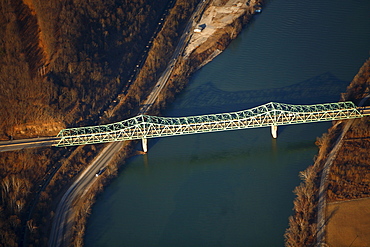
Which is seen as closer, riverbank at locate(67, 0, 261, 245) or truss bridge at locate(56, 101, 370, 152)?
riverbank at locate(67, 0, 261, 245)

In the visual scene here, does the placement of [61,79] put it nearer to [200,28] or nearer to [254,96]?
[254,96]

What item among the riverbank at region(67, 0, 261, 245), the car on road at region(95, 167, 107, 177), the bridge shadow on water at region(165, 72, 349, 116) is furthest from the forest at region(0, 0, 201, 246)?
the bridge shadow on water at region(165, 72, 349, 116)

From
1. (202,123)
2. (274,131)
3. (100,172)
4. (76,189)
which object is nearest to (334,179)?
(274,131)

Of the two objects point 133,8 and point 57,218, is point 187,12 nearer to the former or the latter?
point 133,8

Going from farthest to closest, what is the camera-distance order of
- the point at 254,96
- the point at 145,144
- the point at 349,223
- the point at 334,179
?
the point at 254,96
the point at 145,144
the point at 334,179
the point at 349,223

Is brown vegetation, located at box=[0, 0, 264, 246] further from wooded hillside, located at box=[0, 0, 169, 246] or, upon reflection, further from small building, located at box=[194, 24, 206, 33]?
small building, located at box=[194, 24, 206, 33]
